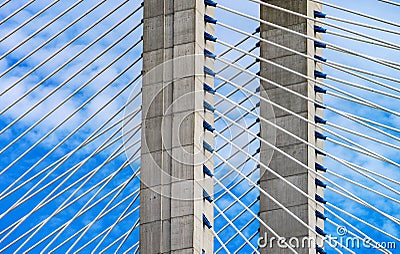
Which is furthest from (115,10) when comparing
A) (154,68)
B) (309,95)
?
(309,95)

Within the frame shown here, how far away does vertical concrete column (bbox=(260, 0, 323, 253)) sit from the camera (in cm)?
2133

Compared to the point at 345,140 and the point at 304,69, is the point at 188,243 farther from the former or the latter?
the point at 304,69

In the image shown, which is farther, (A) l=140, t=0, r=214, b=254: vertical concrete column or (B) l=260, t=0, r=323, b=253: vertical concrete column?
(B) l=260, t=0, r=323, b=253: vertical concrete column

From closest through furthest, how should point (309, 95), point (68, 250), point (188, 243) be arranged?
point (188, 243) → point (68, 250) → point (309, 95)

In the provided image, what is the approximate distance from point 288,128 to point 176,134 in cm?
265

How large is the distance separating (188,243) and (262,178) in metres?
2.94

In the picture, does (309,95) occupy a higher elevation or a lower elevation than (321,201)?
higher

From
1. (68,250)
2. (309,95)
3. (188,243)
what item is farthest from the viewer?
(309,95)

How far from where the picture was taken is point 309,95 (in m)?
21.8

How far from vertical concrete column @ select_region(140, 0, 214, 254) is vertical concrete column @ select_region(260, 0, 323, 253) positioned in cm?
196

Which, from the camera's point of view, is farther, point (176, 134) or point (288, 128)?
point (288, 128)

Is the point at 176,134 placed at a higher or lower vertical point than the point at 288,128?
lower

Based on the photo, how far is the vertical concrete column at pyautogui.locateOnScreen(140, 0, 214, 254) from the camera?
63.5 ft

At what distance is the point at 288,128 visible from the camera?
21.8 metres
